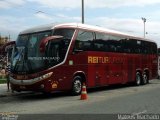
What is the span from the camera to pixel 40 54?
749 inches

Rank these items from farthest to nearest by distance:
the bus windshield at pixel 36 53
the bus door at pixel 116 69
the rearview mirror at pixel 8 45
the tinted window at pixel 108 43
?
the bus door at pixel 116 69
the tinted window at pixel 108 43
the rearview mirror at pixel 8 45
the bus windshield at pixel 36 53

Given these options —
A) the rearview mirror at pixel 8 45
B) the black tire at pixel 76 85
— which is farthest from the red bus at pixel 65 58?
the rearview mirror at pixel 8 45

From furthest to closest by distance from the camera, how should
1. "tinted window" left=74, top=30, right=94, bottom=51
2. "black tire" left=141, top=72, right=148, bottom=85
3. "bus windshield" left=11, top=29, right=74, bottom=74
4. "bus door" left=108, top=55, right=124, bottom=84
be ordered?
"black tire" left=141, top=72, right=148, bottom=85
"bus door" left=108, top=55, right=124, bottom=84
"tinted window" left=74, top=30, right=94, bottom=51
"bus windshield" left=11, top=29, right=74, bottom=74

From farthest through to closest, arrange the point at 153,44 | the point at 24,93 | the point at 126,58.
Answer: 1. the point at 153,44
2. the point at 126,58
3. the point at 24,93

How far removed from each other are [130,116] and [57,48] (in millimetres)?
7762

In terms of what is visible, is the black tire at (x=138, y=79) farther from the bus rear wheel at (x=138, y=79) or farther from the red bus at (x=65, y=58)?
the red bus at (x=65, y=58)

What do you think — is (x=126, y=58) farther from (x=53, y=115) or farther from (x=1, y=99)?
(x=53, y=115)

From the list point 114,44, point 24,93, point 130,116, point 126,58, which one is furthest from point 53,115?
point 126,58

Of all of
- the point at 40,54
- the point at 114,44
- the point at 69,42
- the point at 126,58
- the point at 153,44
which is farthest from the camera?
the point at 153,44

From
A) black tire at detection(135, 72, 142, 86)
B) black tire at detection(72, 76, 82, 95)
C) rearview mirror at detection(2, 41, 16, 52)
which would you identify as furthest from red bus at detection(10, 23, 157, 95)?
black tire at detection(135, 72, 142, 86)

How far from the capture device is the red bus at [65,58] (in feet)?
62.6

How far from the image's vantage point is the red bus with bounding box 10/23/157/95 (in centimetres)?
1909

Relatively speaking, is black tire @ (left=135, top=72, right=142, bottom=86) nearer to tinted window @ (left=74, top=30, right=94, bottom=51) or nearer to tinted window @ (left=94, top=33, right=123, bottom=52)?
tinted window @ (left=94, top=33, right=123, bottom=52)

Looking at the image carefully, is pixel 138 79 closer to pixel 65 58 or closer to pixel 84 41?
pixel 84 41
